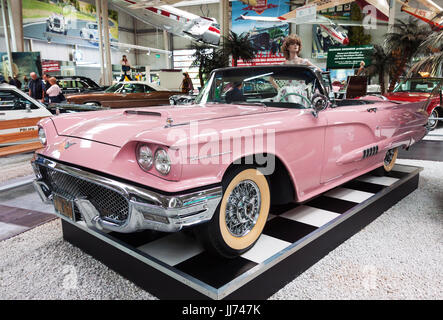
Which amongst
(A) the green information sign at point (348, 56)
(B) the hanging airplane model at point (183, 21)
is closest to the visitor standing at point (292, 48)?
(A) the green information sign at point (348, 56)

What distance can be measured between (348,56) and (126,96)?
27.3 ft

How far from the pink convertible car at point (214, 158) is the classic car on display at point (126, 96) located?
6842 millimetres

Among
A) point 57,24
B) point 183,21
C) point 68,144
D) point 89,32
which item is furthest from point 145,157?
point 89,32

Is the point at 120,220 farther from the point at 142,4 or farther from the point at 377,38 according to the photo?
the point at 377,38

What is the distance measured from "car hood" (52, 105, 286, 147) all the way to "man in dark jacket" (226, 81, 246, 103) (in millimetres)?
292

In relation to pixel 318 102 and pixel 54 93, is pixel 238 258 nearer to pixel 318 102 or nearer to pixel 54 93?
pixel 318 102

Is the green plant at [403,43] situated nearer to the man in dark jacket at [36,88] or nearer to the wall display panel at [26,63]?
the man in dark jacket at [36,88]

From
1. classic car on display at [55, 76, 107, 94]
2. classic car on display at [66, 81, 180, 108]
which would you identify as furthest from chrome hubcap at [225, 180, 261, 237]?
classic car on display at [55, 76, 107, 94]

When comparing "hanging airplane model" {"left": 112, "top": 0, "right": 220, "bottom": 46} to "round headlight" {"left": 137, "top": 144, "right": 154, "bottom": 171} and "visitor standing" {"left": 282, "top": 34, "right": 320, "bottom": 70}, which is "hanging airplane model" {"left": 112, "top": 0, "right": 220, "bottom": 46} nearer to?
"visitor standing" {"left": 282, "top": 34, "right": 320, "bottom": 70}

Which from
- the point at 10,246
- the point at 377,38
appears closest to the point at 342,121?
the point at 10,246

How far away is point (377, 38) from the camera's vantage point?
1892 centimetres

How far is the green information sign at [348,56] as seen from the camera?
12.2 m

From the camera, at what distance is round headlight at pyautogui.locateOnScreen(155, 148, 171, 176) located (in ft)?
4.76

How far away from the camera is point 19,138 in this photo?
173 inches
